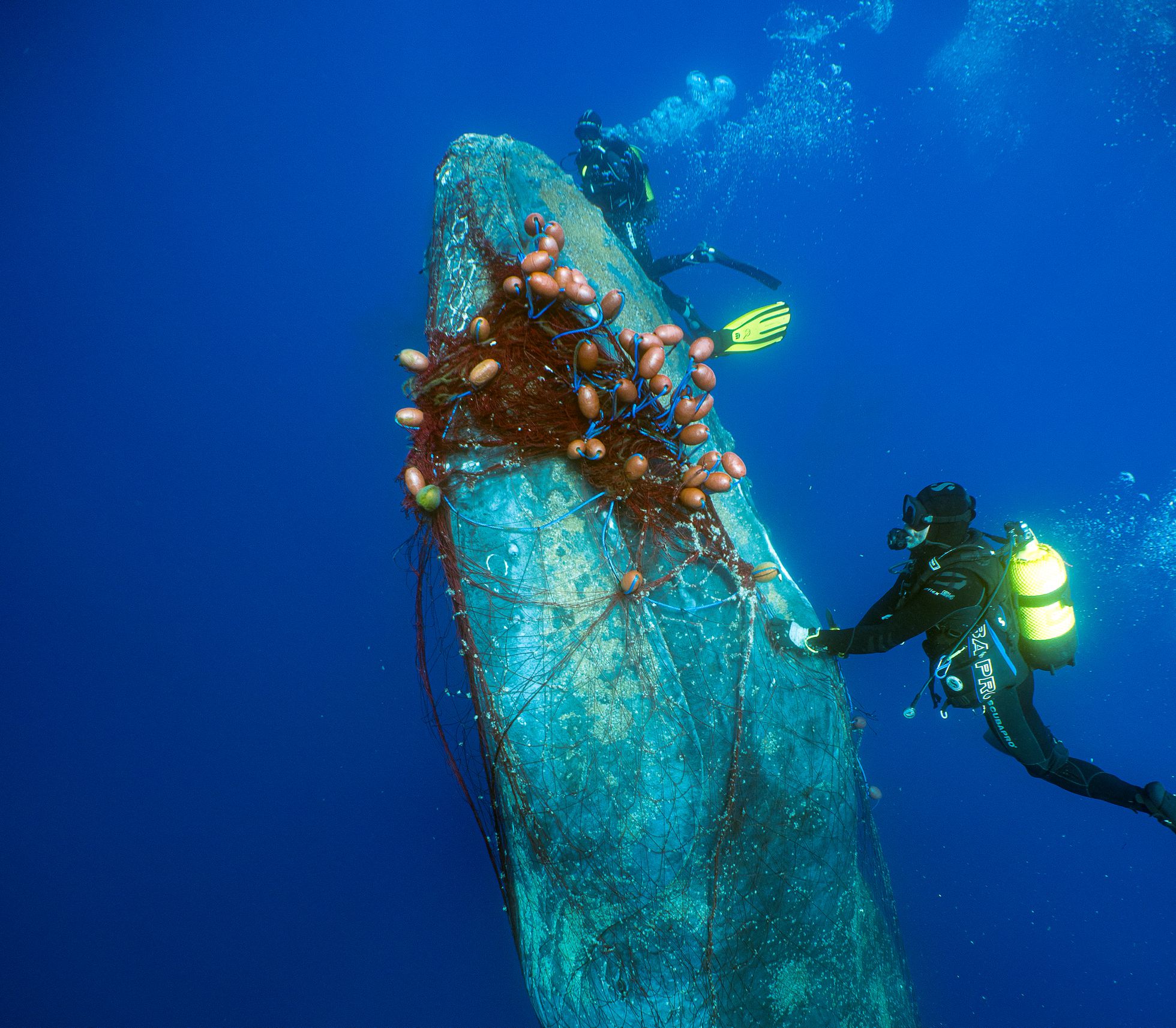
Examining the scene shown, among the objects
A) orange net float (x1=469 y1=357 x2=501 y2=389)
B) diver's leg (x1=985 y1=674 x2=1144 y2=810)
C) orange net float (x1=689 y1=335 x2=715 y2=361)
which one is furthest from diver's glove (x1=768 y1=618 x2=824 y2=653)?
orange net float (x1=469 y1=357 x2=501 y2=389)

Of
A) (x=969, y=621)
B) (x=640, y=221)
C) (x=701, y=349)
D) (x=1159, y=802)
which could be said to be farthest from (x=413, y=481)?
(x=1159, y=802)

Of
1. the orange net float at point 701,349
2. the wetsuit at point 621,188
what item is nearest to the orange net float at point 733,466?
the orange net float at point 701,349

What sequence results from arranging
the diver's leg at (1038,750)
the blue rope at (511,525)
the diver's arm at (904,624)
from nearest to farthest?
the blue rope at (511,525) → the diver's arm at (904,624) → the diver's leg at (1038,750)

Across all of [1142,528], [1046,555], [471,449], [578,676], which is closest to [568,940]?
[578,676]

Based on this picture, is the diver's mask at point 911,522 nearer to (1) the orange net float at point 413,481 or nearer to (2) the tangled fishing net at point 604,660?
(2) the tangled fishing net at point 604,660

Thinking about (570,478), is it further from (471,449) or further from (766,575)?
(766,575)

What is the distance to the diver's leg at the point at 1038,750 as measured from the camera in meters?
3.21

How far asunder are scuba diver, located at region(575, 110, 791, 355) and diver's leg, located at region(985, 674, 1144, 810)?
2.92 metres

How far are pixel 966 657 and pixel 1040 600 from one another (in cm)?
49

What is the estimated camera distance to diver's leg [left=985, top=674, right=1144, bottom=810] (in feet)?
10.5

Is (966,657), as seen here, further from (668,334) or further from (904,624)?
(668,334)

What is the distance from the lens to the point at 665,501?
9.41 ft

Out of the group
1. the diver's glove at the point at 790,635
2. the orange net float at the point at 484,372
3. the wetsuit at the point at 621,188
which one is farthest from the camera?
the wetsuit at the point at 621,188

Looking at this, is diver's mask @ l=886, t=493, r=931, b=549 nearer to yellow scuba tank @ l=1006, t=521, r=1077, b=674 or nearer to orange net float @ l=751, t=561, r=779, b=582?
yellow scuba tank @ l=1006, t=521, r=1077, b=674
